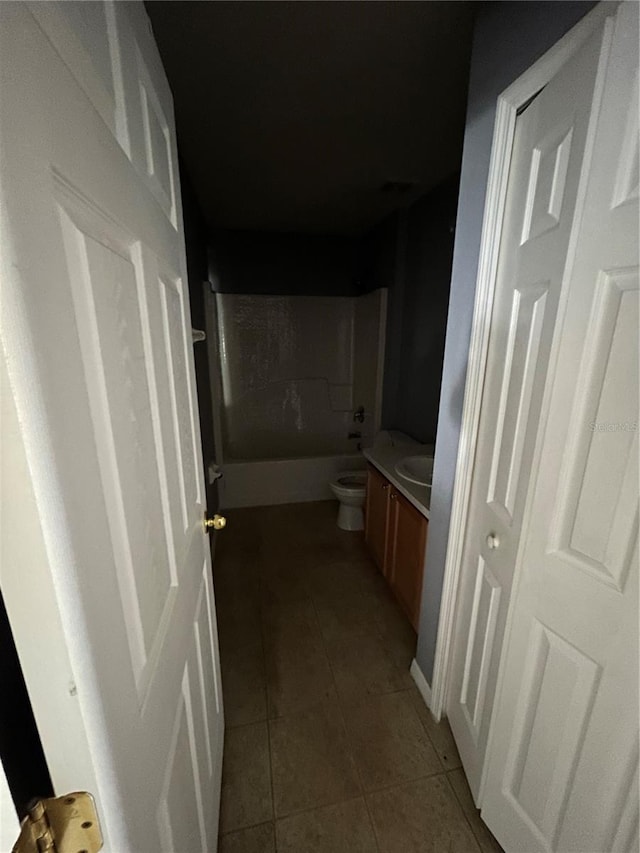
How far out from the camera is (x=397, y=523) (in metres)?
1.99

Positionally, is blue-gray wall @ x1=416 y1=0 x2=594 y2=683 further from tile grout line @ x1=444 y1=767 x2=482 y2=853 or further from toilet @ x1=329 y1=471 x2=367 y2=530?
toilet @ x1=329 y1=471 x2=367 y2=530

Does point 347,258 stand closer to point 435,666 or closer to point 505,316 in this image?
point 505,316

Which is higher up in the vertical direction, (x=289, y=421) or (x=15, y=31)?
(x=15, y=31)

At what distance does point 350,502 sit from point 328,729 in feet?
5.04

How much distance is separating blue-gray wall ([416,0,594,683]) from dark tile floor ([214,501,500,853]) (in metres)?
0.27

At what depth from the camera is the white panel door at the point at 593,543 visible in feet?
2.26

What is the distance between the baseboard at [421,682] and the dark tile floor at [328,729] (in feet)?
0.11

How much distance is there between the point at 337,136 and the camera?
176 centimetres

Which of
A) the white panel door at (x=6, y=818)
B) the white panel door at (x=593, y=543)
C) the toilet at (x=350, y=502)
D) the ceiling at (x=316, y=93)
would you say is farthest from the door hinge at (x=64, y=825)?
the toilet at (x=350, y=502)

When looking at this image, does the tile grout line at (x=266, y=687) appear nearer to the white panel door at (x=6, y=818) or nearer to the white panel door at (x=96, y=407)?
the white panel door at (x=96, y=407)

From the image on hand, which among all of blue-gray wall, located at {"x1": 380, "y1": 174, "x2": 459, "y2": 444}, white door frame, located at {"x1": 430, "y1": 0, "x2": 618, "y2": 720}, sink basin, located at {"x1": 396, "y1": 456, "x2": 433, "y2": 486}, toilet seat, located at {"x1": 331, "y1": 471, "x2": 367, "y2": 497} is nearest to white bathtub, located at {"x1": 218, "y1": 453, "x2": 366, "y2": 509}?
toilet seat, located at {"x1": 331, "y1": 471, "x2": 367, "y2": 497}

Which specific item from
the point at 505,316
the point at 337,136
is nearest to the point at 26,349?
the point at 505,316

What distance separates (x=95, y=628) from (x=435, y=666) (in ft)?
4.86

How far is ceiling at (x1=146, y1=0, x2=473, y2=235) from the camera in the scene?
1.13 metres
